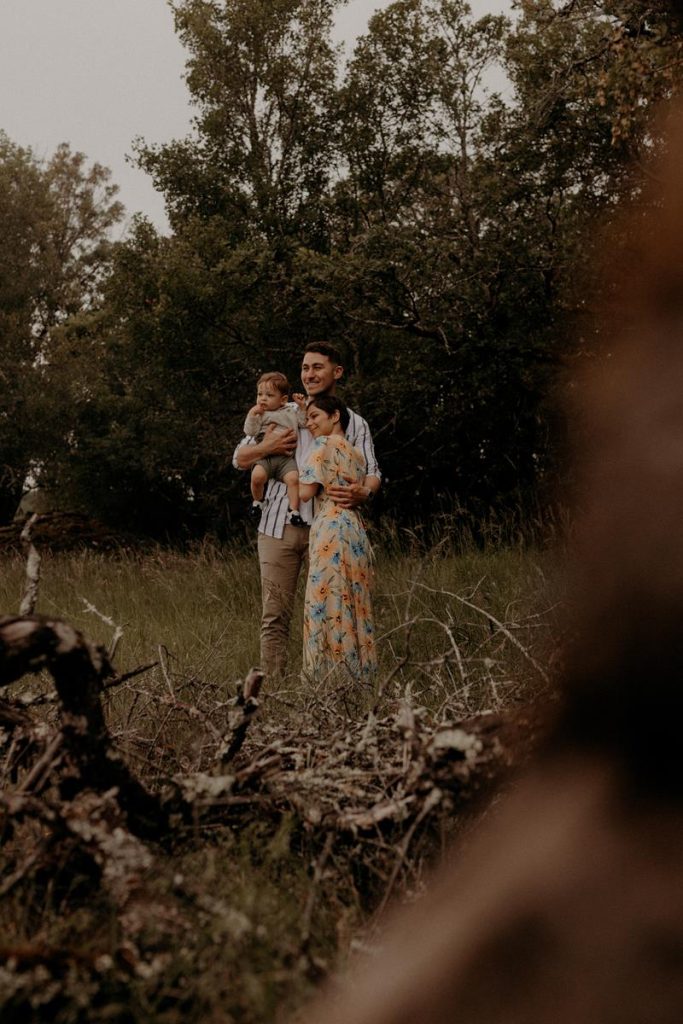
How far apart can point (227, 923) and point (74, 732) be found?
31cm

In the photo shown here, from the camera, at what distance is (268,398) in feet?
21.0

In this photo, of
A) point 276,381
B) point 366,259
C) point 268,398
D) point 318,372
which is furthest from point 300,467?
point 366,259

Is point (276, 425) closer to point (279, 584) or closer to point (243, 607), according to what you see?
point (279, 584)

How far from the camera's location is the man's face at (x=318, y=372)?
5.66m

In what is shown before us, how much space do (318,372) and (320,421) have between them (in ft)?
1.00

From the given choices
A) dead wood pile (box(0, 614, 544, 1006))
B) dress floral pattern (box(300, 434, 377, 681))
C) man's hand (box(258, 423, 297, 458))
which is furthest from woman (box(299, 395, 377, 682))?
dead wood pile (box(0, 614, 544, 1006))

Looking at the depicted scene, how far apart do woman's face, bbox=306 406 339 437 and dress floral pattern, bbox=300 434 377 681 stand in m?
0.07

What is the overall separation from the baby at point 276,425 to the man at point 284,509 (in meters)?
0.04

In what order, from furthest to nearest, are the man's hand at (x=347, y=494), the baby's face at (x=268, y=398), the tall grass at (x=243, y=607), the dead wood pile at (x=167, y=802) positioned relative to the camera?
the baby's face at (x=268, y=398), the man's hand at (x=347, y=494), the tall grass at (x=243, y=607), the dead wood pile at (x=167, y=802)

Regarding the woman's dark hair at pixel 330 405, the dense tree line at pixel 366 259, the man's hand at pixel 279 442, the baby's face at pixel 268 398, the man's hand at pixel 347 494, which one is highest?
the dense tree line at pixel 366 259

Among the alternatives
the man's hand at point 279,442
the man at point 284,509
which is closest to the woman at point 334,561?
the man at point 284,509

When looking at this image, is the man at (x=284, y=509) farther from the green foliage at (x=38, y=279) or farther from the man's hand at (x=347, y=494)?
the green foliage at (x=38, y=279)

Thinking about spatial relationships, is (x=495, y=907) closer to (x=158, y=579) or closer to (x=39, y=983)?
(x=39, y=983)

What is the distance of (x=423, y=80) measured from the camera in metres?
15.4
